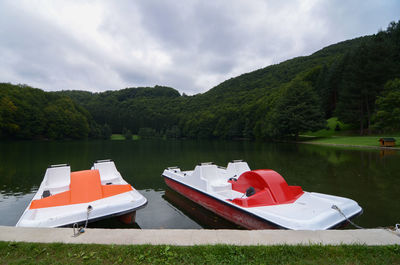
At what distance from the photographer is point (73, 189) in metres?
6.80

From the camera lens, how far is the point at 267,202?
250 inches

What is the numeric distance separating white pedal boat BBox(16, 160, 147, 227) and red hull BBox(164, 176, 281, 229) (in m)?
2.32

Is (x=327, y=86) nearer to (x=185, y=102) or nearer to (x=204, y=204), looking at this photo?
(x=204, y=204)

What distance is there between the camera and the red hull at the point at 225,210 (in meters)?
5.70

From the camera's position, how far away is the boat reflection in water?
688 cm

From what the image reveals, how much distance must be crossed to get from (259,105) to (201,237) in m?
72.1

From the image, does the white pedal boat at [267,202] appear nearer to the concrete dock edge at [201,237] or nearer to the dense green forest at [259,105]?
the concrete dock edge at [201,237]

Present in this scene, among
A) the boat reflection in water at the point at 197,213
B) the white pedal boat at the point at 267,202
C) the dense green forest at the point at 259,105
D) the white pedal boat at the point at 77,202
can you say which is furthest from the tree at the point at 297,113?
the white pedal boat at the point at 77,202

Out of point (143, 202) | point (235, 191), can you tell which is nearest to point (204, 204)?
point (235, 191)

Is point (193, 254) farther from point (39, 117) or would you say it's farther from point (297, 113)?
point (39, 117)

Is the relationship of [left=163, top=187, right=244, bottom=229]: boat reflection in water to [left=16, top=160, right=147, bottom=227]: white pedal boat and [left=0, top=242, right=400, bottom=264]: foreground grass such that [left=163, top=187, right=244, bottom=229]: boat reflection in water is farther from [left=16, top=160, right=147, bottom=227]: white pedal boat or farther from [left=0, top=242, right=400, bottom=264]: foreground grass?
[left=0, top=242, right=400, bottom=264]: foreground grass

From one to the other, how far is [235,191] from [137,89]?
165269mm

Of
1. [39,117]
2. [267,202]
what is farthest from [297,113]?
[39,117]

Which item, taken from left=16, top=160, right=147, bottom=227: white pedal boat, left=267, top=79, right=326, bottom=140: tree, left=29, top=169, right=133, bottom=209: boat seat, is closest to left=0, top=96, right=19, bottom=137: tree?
left=267, top=79, right=326, bottom=140: tree
